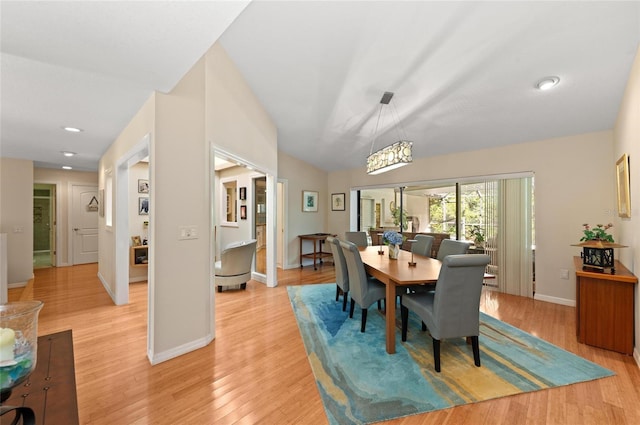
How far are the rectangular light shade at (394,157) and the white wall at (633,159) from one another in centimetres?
181

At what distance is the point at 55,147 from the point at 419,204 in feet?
22.7

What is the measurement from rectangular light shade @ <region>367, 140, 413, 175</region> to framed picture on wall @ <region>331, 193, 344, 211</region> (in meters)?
3.12

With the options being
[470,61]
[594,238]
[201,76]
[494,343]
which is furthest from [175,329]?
[594,238]

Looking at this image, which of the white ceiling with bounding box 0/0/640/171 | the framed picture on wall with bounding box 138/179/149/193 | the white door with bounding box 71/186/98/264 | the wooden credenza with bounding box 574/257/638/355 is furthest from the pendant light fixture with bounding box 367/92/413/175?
the white door with bounding box 71/186/98/264

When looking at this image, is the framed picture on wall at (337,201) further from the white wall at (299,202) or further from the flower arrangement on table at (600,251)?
the flower arrangement on table at (600,251)

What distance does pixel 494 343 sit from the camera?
264 cm

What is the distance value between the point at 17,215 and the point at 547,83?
8255 mm

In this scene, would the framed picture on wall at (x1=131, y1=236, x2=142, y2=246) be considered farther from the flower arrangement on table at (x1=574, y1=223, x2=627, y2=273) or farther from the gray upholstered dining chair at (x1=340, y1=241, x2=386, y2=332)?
the flower arrangement on table at (x1=574, y1=223, x2=627, y2=273)

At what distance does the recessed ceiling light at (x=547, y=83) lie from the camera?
103 inches

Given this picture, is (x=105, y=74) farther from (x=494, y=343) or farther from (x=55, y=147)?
(x=494, y=343)

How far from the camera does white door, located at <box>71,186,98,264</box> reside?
6.43 meters

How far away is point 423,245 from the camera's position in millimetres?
3998

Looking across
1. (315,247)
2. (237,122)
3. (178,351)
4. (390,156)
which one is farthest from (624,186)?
(315,247)

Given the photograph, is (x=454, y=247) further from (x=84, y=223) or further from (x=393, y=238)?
(x=84, y=223)
